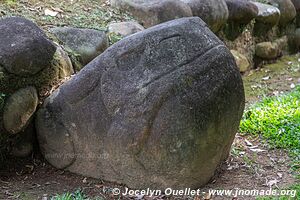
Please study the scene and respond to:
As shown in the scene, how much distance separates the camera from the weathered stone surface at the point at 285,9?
289 inches

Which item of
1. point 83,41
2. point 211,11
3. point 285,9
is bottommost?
point 285,9

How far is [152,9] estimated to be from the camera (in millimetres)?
4980

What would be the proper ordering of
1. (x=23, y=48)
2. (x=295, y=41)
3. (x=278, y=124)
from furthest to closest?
(x=295, y=41) → (x=278, y=124) → (x=23, y=48)

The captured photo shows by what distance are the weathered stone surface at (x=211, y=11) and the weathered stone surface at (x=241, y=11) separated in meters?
0.27

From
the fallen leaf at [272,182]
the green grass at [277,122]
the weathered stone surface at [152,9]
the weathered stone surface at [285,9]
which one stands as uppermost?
the weathered stone surface at [152,9]

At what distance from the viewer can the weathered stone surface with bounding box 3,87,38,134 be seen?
2.96m

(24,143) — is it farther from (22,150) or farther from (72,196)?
(72,196)

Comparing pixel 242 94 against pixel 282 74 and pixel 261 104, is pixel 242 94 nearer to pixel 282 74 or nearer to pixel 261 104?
pixel 261 104

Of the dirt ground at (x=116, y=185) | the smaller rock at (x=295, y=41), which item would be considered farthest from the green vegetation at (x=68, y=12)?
the smaller rock at (x=295, y=41)

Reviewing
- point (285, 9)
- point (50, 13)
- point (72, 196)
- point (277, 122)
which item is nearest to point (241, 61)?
point (285, 9)

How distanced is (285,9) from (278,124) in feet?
12.7

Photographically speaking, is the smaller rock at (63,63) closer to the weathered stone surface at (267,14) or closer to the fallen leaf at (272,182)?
the fallen leaf at (272,182)

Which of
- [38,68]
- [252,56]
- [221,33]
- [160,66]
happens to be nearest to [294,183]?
[160,66]

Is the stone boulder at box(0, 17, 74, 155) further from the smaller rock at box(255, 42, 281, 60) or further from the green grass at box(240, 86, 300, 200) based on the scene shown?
the smaller rock at box(255, 42, 281, 60)
